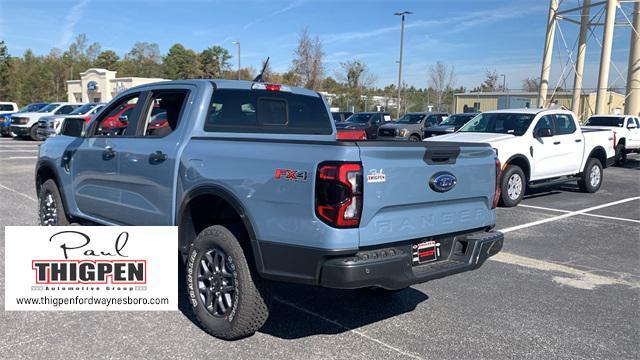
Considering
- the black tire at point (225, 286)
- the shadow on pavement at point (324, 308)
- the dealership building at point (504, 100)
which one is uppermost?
the dealership building at point (504, 100)

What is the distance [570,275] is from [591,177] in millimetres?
7359

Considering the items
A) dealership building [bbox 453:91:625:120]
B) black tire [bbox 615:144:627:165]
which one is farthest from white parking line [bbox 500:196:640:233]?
dealership building [bbox 453:91:625:120]

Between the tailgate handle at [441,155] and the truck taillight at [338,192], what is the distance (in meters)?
0.68

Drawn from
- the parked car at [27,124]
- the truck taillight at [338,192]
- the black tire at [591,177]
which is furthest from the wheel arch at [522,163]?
the parked car at [27,124]

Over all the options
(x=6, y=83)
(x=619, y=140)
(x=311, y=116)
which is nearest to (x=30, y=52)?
(x=6, y=83)

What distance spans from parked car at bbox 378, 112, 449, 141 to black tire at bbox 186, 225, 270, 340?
15615mm

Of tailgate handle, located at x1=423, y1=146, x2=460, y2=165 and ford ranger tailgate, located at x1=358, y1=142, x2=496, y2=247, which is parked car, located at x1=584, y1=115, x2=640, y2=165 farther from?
tailgate handle, located at x1=423, y1=146, x2=460, y2=165

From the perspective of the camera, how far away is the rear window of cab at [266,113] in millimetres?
4594

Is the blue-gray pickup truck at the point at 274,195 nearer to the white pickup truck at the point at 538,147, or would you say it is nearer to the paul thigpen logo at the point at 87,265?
the paul thigpen logo at the point at 87,265

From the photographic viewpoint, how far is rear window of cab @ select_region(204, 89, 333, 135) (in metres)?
4.59

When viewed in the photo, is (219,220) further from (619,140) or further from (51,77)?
(51,77)

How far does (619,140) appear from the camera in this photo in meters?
19.1

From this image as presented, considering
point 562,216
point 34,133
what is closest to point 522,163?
point 562,216

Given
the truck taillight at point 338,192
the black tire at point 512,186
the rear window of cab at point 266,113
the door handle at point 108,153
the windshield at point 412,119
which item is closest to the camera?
the truck taillight at point 338,192
